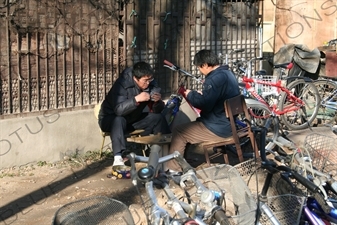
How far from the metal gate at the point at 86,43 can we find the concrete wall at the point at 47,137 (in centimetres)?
14

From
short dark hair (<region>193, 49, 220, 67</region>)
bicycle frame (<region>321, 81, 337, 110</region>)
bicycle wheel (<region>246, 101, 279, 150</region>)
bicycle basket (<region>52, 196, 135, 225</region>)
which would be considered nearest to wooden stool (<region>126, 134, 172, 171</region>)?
short dark hair (<region>193, 49, 220, 67</region>)

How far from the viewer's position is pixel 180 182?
10.7 ft

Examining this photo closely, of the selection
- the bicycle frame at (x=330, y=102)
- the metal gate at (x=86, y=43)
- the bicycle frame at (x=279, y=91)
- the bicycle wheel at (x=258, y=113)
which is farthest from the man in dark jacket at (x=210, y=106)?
the bicycle frame at (x=330, y=102)

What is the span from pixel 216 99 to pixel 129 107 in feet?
3.48

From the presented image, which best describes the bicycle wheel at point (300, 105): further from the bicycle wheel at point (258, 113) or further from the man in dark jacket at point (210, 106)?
the man in dark jacket at point (210, 106)

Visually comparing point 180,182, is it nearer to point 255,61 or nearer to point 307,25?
point 255,61

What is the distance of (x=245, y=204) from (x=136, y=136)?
3860 millimetres

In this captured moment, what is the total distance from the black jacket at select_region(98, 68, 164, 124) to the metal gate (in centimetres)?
69

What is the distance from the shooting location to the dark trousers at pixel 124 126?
22.2 feet

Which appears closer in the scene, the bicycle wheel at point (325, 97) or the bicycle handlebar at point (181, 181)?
the bicycle handlebar at point (181, 181)

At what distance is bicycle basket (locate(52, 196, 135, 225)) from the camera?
10.0 feet

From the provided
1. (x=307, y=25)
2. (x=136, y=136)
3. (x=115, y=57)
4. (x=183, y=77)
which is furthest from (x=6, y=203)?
(x=307, y=25)

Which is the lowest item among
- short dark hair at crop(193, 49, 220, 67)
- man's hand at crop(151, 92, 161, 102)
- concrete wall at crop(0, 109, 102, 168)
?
concrete wall at crop(0, 109, 102, 168)

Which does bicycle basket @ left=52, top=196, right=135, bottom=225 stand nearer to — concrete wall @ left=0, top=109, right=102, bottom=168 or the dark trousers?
the dark trousers
